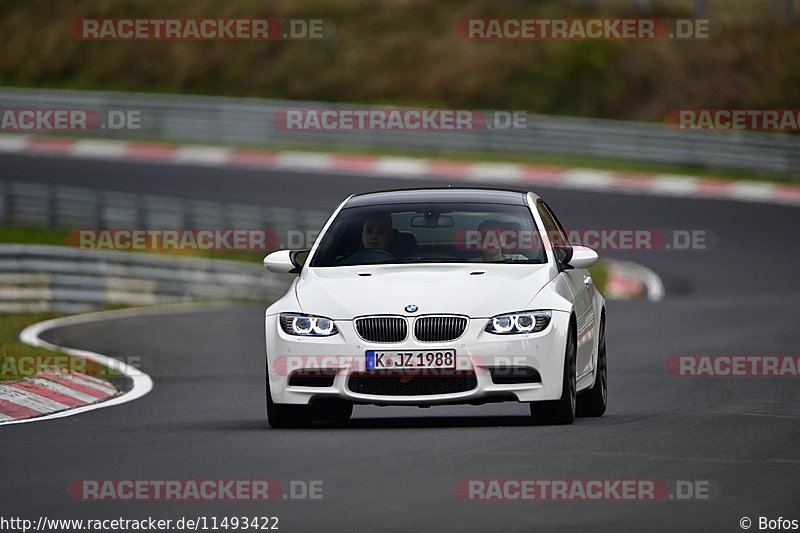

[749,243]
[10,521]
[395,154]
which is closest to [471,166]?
[395,154]

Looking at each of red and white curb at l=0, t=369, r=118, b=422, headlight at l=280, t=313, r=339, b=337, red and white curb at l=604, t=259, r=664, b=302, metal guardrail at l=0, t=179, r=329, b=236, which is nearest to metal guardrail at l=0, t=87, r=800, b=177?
red and white curb at l=604, t=259, r=664, b=302

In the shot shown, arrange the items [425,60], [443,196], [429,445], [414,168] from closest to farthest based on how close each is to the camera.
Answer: [429,445] < [443,196] < [414,168] < [425,60]

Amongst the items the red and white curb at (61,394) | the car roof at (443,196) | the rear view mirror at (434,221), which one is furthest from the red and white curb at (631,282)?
the rear view mirror at (434,221)

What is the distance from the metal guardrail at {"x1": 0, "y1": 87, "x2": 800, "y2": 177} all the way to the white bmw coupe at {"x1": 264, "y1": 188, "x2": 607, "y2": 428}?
27.0m

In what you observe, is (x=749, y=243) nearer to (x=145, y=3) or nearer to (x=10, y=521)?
(x=10, y=521)

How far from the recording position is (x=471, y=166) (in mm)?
37906

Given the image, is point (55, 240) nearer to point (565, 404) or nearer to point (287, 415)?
point (287, 415)

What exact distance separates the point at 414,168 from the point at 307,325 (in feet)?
91.2

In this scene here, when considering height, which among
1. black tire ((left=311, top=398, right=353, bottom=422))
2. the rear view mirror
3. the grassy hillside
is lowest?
black tire ((left=311, top=398, right=353, bottom=422))

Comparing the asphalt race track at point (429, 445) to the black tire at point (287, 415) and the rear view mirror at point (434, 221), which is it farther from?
the rear view mirror at point (434, 221)

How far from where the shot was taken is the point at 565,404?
34.4 ft

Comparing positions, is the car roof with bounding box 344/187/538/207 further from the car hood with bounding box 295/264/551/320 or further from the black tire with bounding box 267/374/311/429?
the black tire with bounding box 267/374/311/429

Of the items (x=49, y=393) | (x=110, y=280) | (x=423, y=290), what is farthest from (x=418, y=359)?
(x=110, y=280)

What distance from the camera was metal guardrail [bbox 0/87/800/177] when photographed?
124 ft
